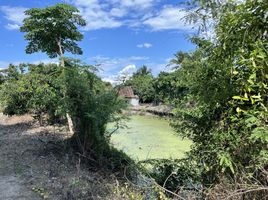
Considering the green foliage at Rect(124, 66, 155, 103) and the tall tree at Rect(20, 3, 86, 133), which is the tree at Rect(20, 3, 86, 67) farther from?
the green foliage at Rect(124, 66, 155, 103)

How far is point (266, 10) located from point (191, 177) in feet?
7.31

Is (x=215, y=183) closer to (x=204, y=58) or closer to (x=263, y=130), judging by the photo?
(x=263, y=130)

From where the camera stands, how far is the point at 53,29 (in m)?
9.95

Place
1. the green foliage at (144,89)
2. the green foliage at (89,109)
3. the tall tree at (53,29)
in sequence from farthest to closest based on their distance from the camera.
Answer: the green foliage at (144,89) < the tall tree at (53,29) < the green foliage at (89,109)

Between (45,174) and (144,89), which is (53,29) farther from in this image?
(144,89)

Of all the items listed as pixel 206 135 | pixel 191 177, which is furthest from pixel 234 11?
pixel 191 177

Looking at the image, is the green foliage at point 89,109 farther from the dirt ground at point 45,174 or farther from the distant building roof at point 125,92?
the dirt ground at point 45,174

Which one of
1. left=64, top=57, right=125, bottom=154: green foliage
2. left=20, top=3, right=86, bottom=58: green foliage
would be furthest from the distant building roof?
left=20, top=3, right=86, bottom=58: green foliage

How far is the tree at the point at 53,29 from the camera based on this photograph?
31.2 feet

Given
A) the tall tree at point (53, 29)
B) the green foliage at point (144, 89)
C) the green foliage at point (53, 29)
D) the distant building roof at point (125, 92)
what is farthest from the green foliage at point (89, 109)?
the green foliage at point (144, 89)

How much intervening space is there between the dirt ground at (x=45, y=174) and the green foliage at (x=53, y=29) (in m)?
3.56

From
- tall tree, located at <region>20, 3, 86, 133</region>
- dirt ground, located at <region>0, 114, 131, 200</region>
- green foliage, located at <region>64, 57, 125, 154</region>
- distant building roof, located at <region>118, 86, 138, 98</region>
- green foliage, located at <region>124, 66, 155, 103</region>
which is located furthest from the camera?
green foliage, located at <region>124, 66, 155, 103</region>

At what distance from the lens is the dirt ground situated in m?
4.36

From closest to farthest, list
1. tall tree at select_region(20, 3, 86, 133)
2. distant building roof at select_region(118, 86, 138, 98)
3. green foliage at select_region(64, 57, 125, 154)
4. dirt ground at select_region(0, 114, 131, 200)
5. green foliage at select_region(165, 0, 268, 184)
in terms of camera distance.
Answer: green foliage at select_region(165, 0, 268, 184) → dirt ground at select_region(0, 114, 131, 200) → green foliage at select_region(64, 57, 125, 154) → distant building roof at select_region(118, 86, 138, 98) → tall tree at select_region(20, 3, 86, 133)
